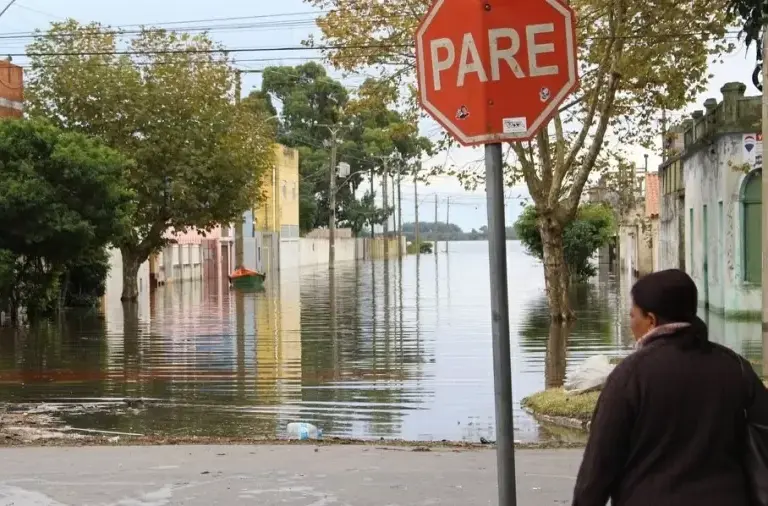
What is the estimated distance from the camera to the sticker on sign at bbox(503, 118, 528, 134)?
13.1 feet

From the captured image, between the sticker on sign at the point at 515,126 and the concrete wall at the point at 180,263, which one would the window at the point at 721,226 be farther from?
the concrete wall at the point at 180,263

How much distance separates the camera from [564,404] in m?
12.6

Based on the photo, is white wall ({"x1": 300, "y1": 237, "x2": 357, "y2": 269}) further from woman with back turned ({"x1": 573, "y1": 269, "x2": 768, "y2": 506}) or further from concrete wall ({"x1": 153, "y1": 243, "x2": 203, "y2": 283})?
woman with back turned ({"x1": 573, "y1": 269, "x2": 768, "y2": 506})

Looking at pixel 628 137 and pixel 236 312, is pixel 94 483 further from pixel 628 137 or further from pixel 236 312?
pixel 236 312

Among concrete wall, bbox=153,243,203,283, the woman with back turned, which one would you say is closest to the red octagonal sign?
the woman with back turned

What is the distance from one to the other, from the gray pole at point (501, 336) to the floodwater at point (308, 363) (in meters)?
7.76

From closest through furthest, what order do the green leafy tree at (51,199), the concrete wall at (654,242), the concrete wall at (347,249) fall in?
the green leafy tree at (51,199) < the concrete wall at (654,242) < the concrete wall at (347,249)

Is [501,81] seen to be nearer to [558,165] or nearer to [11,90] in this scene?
[558,165]

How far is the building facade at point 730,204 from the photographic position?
87.4ft

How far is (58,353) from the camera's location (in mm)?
21703

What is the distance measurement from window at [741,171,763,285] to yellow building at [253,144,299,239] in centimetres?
4466

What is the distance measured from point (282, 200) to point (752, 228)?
177 ft

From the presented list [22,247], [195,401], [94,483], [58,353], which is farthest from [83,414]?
[22,247]

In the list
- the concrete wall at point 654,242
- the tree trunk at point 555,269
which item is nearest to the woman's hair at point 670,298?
the tree trunk at point 555,269
